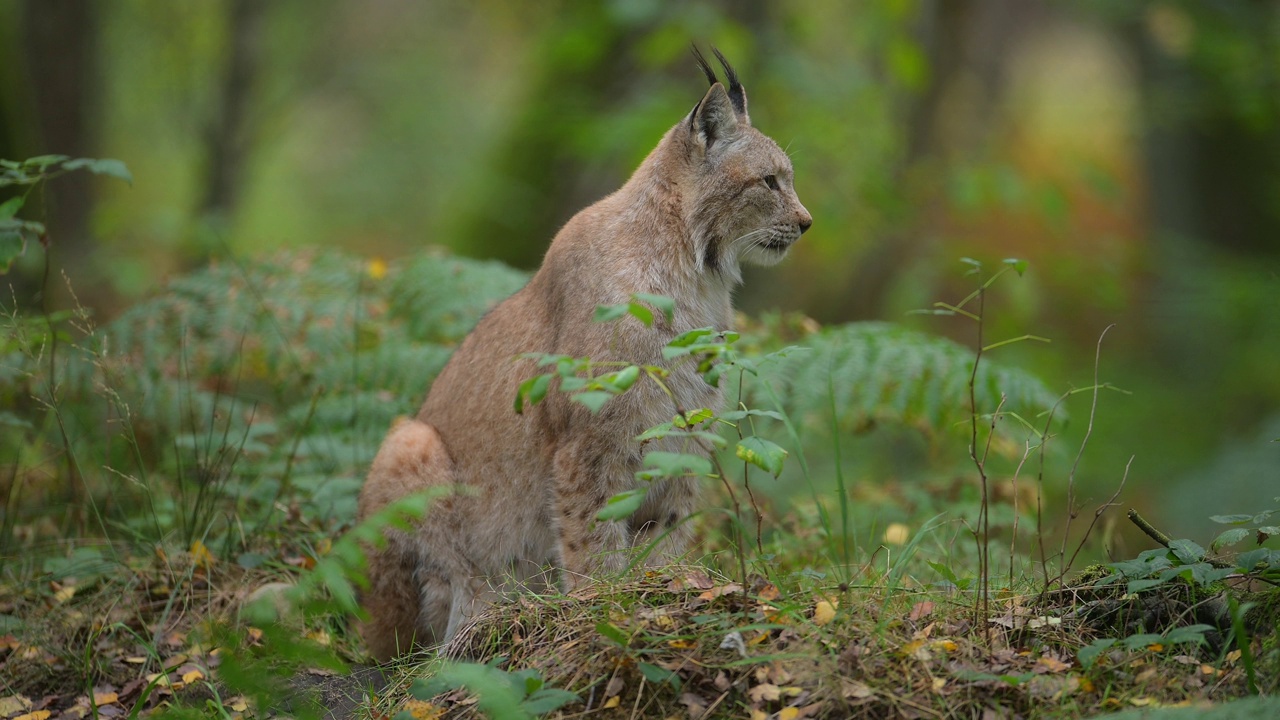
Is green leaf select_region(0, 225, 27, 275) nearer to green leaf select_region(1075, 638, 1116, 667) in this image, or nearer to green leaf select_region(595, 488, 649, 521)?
green leaf select_region(595, 488, 649, 521)

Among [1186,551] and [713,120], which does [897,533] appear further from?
[713,120]

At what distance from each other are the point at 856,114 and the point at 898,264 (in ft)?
10.1

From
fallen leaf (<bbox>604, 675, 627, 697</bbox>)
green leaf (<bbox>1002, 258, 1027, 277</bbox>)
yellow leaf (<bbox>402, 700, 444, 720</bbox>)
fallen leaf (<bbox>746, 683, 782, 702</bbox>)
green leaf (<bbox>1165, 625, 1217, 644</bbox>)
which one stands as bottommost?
yellow leaf (<bbox>402, 700, 444, 720</bbox>)

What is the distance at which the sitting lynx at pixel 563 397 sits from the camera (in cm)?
390

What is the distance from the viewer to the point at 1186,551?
118 inches

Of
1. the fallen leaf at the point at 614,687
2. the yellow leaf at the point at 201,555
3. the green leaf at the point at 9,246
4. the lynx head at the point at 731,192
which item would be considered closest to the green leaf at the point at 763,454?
the fallen leaf at the point at 614,687

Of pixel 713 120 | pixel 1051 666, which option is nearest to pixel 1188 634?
pixel 1051 666

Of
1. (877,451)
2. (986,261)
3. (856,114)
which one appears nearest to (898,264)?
(986,261)

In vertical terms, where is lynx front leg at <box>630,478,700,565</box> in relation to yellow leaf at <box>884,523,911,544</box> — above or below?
above

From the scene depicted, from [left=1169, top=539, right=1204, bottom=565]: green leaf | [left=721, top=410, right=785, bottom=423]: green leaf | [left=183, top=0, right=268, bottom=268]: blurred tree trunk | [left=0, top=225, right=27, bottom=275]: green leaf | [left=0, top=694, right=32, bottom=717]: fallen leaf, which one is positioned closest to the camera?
[left=721, top=410, right=785, bottom=423]: green leaf

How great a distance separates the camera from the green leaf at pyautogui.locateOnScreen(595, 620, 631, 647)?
8.82 ft

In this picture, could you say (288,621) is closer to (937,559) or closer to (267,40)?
(937,559)

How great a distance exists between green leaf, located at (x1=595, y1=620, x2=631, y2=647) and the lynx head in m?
1.70

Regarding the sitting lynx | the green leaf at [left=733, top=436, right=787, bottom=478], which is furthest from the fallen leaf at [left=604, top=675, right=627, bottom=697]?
the sitting lynx
